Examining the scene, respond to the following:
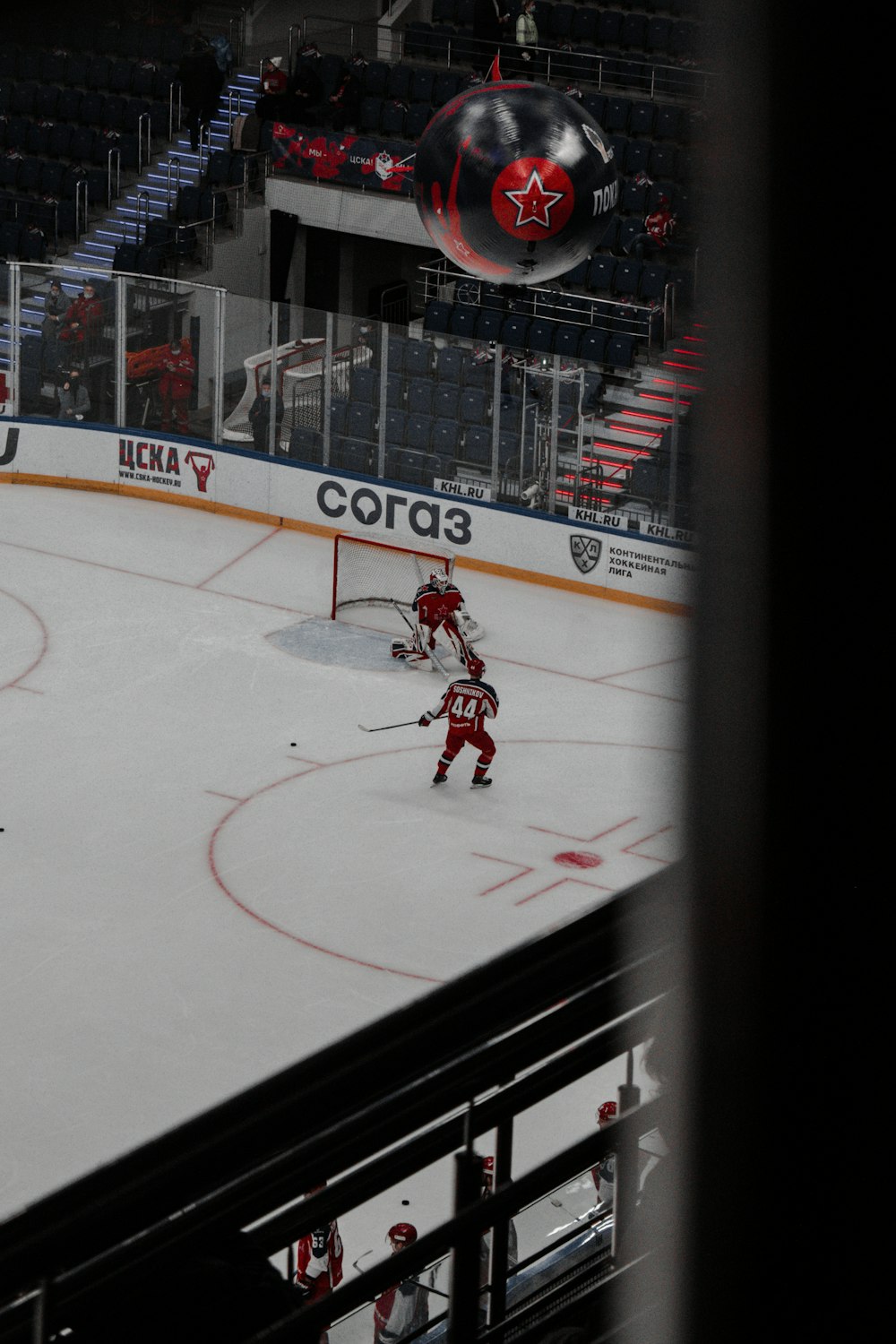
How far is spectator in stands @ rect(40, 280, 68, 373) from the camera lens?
1672 centimetres

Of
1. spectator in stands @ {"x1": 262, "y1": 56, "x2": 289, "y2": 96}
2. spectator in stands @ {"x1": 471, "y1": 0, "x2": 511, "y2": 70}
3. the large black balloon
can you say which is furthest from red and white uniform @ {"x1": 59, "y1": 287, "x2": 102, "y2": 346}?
the large black balloon

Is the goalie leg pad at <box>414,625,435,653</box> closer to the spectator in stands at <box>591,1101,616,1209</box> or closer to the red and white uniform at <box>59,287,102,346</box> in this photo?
the red and white uniform at <box>59,287,102,346</box>

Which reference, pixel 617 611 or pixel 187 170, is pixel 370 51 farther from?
pixel 617 611

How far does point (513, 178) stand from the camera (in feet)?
29.8

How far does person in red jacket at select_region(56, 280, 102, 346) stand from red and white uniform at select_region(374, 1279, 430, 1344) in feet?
40.6

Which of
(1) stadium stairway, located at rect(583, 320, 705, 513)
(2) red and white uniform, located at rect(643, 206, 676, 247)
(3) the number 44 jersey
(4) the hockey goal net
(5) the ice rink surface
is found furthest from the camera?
(2) red and white uniform, located at rect(643, 206, 676, 247)

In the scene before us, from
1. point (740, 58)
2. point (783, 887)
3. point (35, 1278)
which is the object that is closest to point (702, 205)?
point (740, 58)

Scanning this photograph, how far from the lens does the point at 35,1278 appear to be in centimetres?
106

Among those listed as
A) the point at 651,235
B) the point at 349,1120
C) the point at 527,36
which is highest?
the point at 527,36

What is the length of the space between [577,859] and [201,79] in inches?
489

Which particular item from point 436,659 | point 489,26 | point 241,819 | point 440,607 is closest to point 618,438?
point 436,659

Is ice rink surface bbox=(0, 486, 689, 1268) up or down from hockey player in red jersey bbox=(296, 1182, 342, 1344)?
down

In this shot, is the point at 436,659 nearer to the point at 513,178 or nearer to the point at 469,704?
the point at 469,704

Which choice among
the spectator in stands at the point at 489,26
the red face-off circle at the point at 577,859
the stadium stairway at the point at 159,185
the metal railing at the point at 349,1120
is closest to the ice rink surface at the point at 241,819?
the red face-off circle at the point at 577,859
